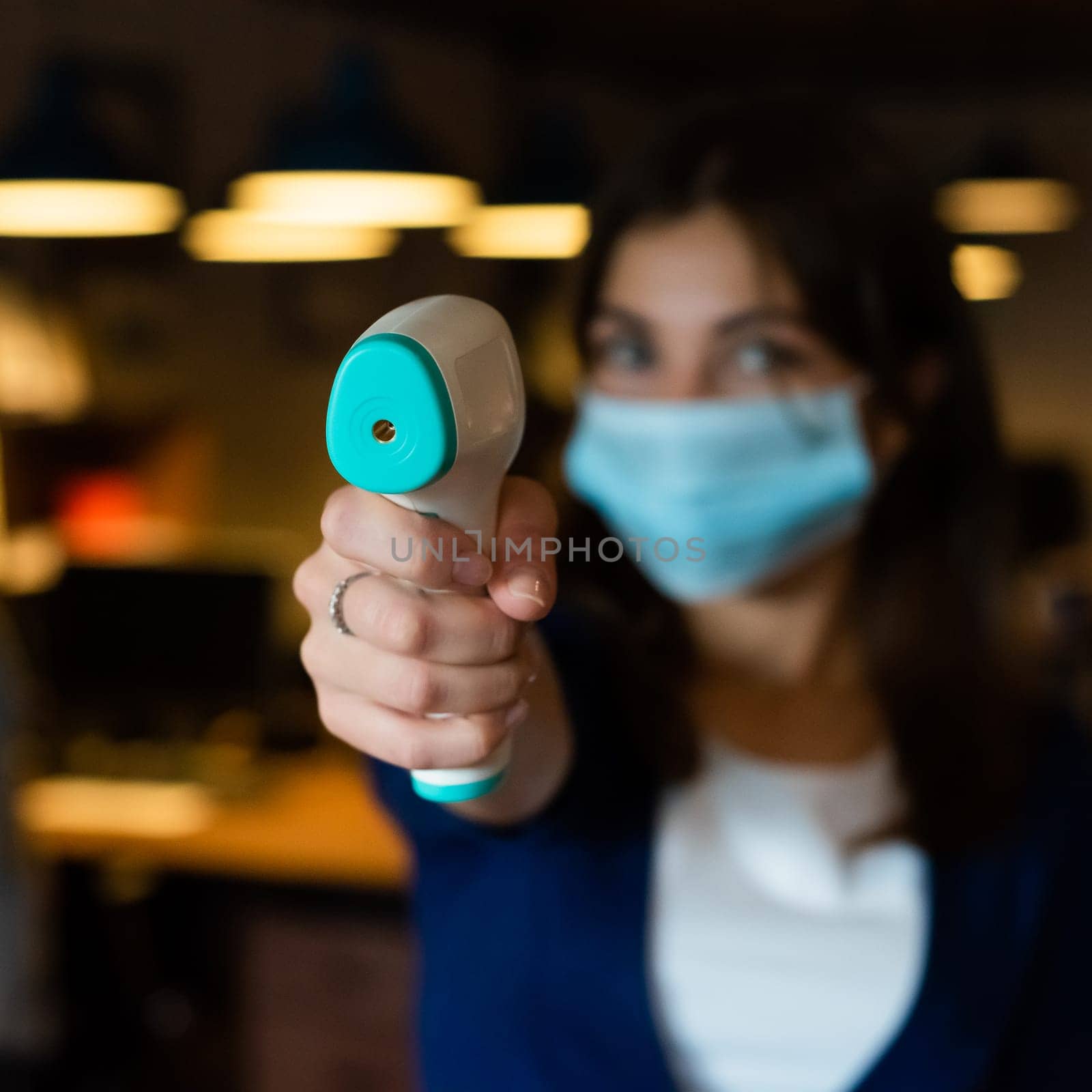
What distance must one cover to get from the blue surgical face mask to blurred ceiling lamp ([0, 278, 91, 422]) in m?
1.41

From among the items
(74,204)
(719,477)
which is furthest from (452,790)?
(74,204)

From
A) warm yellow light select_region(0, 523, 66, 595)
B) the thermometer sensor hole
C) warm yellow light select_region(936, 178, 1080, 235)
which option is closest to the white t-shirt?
the thermometer sensor hole

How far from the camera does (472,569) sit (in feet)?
1.02

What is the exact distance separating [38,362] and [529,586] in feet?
5.82

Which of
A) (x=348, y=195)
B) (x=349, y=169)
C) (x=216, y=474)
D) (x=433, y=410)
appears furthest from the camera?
(x=216, y=474)


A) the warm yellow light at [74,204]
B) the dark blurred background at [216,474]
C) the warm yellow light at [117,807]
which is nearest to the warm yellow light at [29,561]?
the dark blurred background at [216,474]

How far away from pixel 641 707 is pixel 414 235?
4.97 ft

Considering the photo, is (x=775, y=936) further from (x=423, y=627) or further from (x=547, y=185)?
(x=547, y=185)

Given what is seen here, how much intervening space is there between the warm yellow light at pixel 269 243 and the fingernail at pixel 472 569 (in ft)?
5.57

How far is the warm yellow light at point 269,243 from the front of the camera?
1941 millimetres

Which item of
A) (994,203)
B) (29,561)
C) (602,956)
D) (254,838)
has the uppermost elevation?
(994,203)

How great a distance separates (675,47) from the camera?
249 centimetres

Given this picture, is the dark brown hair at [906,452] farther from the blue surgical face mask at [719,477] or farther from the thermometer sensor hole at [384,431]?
the thermometer sensor hole at [384,431]

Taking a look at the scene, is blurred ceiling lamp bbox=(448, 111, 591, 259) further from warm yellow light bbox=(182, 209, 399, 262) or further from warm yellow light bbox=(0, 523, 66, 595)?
warm yellow light bbox=(0, 523, 66, 595)
